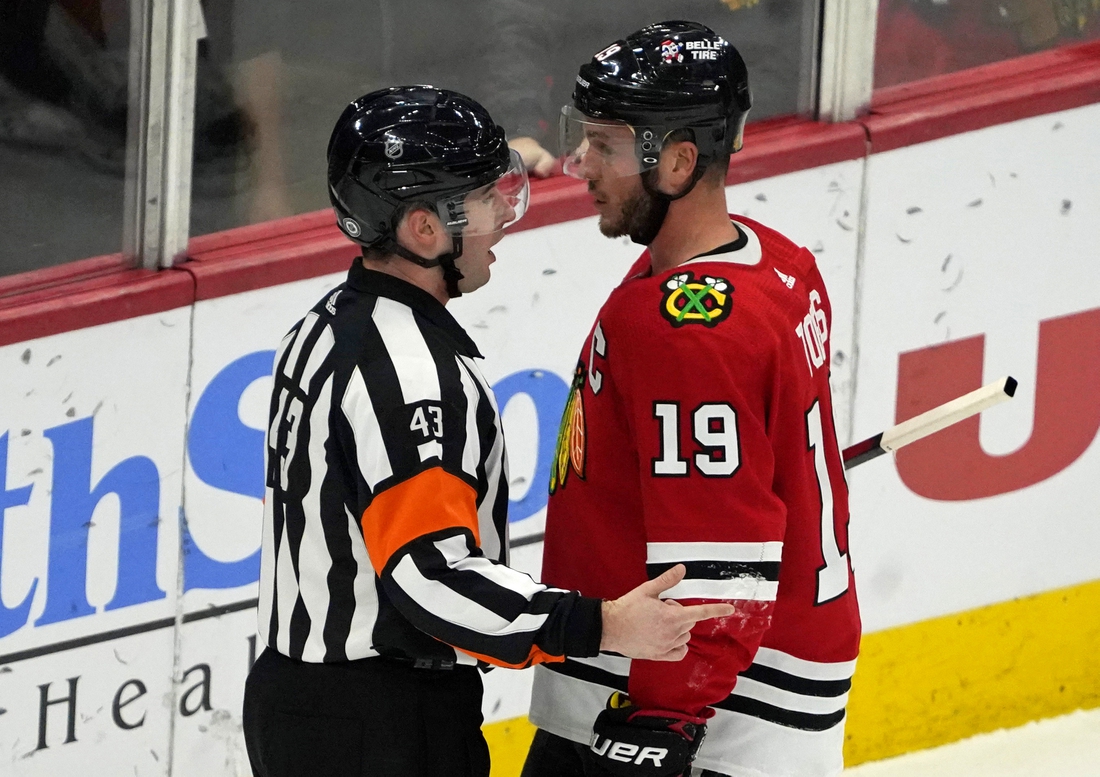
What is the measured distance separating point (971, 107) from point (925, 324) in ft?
1.41

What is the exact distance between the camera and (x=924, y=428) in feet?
6.79

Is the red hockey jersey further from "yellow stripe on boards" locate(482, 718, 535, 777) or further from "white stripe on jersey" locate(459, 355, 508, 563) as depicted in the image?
"yellow stripe on boards" locate(482, 718, 535, 777)

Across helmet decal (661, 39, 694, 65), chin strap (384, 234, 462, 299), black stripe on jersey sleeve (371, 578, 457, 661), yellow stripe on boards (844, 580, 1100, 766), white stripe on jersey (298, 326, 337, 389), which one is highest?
helmet decal (661, 39, 694, 65)

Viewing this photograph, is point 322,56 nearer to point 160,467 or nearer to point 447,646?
point 160,467

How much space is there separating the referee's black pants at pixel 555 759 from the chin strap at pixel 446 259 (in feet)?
1.89

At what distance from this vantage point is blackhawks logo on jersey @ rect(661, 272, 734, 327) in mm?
1668

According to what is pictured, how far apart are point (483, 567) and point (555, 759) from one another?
0.41 meters

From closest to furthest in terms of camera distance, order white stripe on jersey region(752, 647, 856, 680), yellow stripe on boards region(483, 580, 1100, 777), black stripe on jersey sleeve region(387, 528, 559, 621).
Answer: black stripe on jersey sleeve region(387, 528, 559, 621) → white stripe on jersey region(752, 647, 856, 680) → yellow stripe on boards region(483, 580, 1100, 777)

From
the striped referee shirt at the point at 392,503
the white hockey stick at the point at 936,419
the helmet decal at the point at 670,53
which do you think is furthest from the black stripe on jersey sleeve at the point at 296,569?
the white hockey stick at the point at 936,419

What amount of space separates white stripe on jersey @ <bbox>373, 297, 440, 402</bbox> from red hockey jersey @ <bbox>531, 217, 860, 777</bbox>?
204 mm

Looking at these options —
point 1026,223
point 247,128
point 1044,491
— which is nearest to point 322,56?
point 247,128

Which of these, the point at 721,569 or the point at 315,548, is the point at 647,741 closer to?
the point at 721,569

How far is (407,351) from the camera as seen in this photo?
1.72 metres

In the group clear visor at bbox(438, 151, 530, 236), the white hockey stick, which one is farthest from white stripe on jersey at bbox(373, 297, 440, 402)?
the white hockey stick
